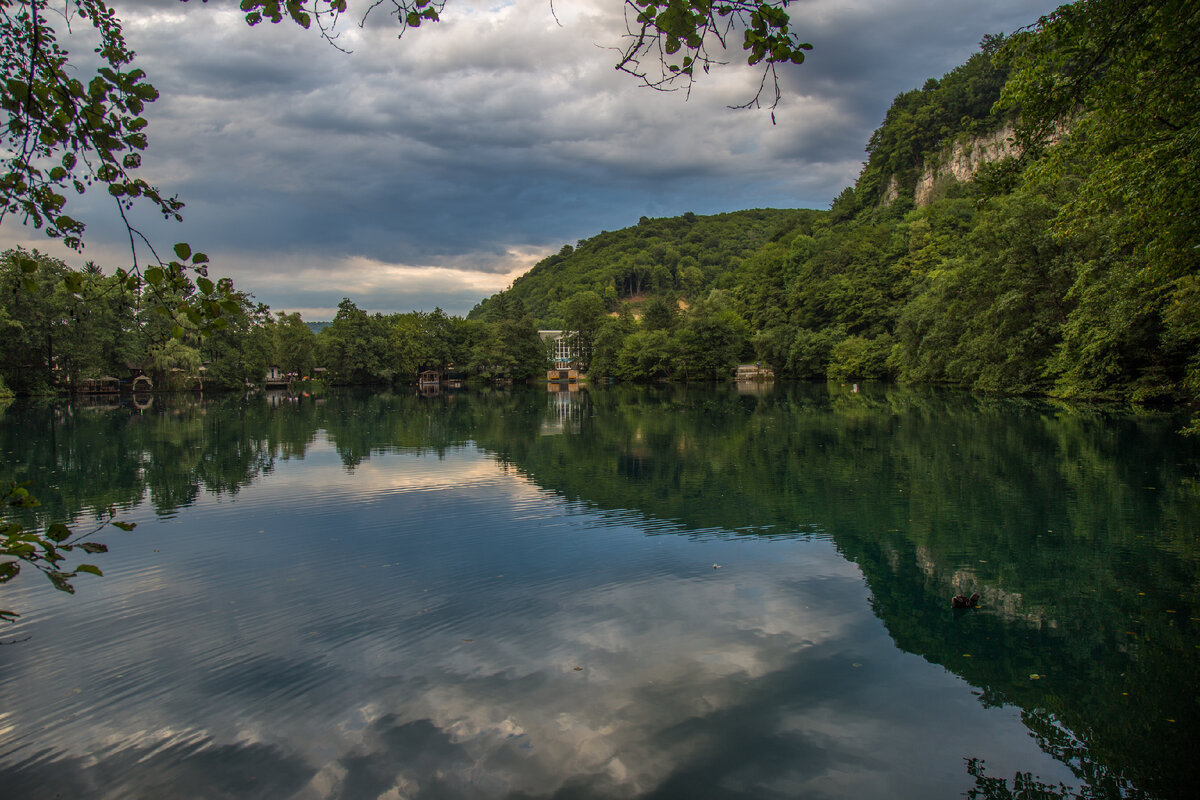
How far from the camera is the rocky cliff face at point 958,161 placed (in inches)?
3401

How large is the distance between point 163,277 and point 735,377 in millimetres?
92637

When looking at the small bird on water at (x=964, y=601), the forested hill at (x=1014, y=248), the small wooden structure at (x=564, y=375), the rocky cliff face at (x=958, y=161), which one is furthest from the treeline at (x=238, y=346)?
the rocky cliff face at (x=958, y=161)

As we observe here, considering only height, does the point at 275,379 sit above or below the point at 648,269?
below

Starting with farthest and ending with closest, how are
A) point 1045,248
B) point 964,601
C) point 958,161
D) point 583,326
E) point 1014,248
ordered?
point 583,326 → point 958,161 → point 1014,248 → point 1045,248 → point 964,601

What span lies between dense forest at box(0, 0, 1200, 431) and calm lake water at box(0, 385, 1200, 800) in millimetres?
3359

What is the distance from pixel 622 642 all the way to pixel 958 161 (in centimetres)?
10443

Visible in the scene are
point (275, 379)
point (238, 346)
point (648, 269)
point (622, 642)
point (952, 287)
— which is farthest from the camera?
point (648, 269)

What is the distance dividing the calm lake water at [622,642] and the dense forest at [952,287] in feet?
11.0

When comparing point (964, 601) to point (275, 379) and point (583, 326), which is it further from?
point (275, 379)

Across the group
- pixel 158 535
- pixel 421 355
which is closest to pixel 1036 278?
pixel 158 535

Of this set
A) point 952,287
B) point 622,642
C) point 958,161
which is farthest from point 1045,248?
point 958,161

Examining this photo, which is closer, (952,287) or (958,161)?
(952,287)

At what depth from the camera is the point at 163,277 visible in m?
3.10

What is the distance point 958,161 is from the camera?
93.4 meters
